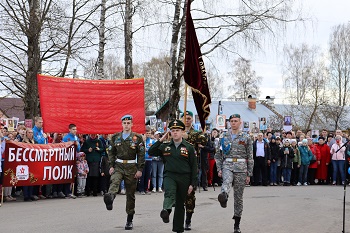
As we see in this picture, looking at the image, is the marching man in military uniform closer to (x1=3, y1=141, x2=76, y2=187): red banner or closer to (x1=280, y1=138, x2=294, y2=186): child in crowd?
(x1=3, y1=141, x2=76, y2=187): red banner

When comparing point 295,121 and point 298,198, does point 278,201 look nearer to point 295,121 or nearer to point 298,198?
point 298,198

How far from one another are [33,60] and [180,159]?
50.1 feet

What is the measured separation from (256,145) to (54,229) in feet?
40.7

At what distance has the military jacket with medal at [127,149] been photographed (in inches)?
389

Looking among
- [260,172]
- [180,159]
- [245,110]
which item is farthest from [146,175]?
[245,110]

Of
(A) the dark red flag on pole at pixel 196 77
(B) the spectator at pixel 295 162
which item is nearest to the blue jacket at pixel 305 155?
(B) the spectator at pixel 295 162

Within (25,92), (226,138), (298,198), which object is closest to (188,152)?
(226,138)

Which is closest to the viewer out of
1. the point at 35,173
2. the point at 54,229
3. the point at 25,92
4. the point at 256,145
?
the point at 54,229

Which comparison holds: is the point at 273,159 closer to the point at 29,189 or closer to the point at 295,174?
the point at 295,174

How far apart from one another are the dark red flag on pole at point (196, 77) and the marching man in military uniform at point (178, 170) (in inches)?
94.0

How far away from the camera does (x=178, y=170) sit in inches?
338

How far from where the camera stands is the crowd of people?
50.4ft

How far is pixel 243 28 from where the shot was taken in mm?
21766

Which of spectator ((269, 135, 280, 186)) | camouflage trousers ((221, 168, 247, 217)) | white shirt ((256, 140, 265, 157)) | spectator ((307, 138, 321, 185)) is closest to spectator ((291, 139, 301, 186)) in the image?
spectator ((307, 138, 321, 185))
